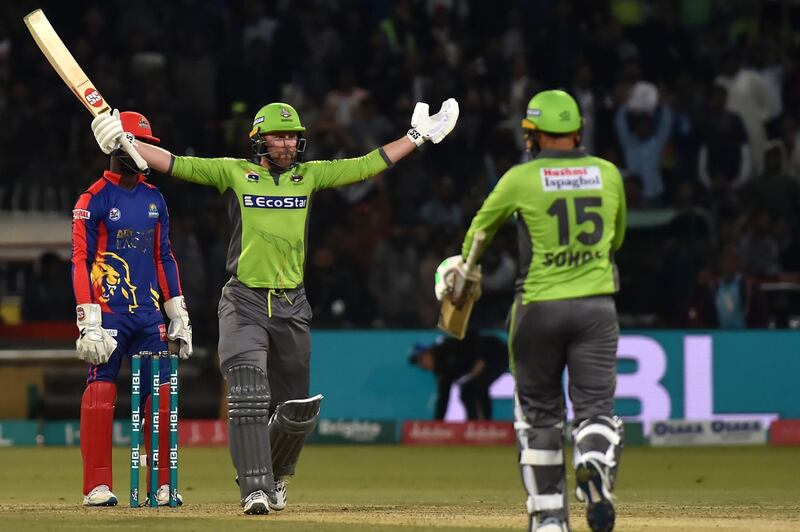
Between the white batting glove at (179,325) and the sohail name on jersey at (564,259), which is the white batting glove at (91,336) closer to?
the white batting glove at (179,325)

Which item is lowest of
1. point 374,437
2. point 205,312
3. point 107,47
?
point 374,437

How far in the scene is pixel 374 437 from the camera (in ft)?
50.0

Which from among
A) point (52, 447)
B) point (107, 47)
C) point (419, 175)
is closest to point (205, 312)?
point (52, 447)

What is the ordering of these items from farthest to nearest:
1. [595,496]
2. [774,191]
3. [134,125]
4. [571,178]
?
[774,191], [134,125], [571,178], [595,496]

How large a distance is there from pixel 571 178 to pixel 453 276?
674 mm

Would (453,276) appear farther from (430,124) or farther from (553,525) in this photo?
(430,124)

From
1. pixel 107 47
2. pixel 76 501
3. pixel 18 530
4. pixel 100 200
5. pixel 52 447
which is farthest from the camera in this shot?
pixel 107 47

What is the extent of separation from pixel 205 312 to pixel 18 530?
7.90 metres

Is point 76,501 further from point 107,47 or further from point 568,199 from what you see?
point 107,47

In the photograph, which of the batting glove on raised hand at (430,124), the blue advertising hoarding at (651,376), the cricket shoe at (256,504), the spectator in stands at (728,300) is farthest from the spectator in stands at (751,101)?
the cricket shoe at (256,504)

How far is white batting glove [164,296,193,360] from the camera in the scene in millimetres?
9297

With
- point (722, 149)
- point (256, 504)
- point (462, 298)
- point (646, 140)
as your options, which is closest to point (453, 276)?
point (462, 298)

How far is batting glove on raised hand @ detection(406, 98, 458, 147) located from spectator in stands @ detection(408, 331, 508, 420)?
5.84 m

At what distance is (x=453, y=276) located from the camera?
7480mm
